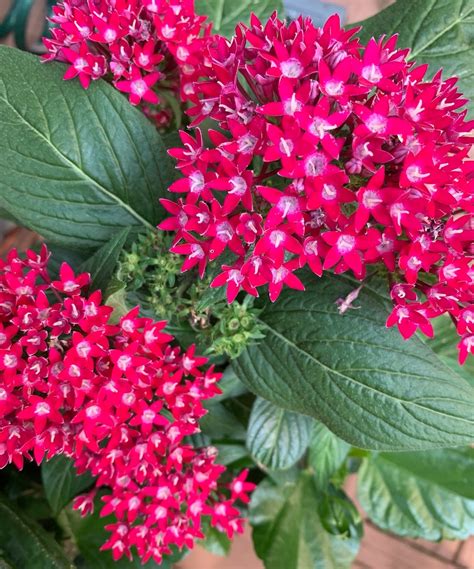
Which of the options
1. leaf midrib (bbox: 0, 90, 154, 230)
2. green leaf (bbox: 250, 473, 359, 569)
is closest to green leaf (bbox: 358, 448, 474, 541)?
green leaf (bbox: 250, 473, 359, 569)

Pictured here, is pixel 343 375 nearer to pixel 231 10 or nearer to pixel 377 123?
pixel 377 123

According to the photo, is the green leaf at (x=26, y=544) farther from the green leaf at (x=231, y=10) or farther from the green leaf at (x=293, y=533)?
the green leaf at (x=231, y=10)

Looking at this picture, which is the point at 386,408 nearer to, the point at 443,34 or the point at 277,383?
the point at 277,383

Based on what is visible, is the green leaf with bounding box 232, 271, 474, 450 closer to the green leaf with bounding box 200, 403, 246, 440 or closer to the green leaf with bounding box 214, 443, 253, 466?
the green leaf with bounding box 200, 403, 246, 440

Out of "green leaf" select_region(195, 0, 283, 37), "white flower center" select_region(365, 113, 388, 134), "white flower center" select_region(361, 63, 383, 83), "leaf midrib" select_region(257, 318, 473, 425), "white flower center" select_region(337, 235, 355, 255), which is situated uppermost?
"green leaf" select_region(195, 0, 283, 37)

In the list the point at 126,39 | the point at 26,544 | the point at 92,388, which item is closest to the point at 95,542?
the point at 26,544

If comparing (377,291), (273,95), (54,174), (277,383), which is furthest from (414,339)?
(54,174)

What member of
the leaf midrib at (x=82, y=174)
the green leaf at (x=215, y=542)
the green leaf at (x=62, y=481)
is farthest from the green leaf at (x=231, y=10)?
the green leaf at (x=215, y=542)
